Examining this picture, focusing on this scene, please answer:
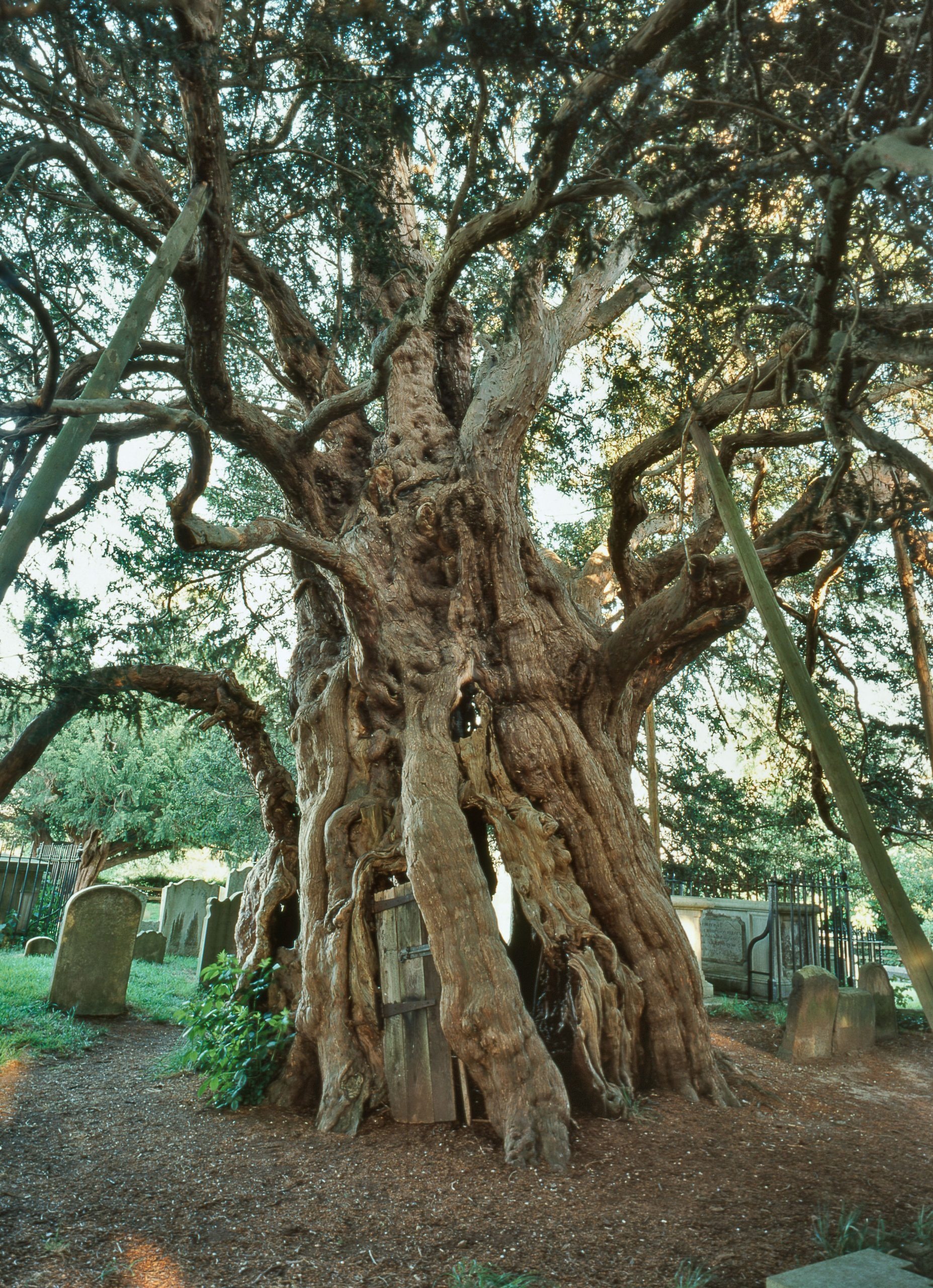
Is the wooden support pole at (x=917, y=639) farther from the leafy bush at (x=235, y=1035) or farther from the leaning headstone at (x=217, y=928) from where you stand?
the leaning headstone at (x=217, y=928)

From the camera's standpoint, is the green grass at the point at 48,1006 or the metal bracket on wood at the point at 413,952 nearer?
the metal bracket on wood at the point at 413,952

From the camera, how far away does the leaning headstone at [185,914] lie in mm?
15086

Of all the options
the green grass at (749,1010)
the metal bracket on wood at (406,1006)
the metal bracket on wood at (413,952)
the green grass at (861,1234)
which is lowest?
the green grass at (861,1234)

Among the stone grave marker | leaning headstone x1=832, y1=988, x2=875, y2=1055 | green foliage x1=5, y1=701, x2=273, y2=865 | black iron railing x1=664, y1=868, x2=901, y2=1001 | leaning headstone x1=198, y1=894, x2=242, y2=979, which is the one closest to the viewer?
leaning headstone x1=832, y1=988, x2=875, y2=1055

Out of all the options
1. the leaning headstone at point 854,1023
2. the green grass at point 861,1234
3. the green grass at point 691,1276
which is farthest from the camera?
the leaning headstone at point 854,1023

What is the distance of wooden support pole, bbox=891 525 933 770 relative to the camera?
219 inches

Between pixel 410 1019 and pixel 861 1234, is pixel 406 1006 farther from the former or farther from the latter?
pixel 861 1234

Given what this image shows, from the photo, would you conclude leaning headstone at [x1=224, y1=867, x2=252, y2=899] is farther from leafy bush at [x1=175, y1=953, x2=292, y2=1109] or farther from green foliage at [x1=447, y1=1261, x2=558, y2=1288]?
green foliage at [x1=447, y1=1261, x2=558, y2=1288]

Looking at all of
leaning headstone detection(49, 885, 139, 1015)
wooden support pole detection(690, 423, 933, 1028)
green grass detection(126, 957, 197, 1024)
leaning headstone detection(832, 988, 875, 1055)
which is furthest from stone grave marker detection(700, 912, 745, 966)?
wooden support pole detection(690, 423, 933, 1028)

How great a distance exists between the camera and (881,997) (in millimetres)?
8867

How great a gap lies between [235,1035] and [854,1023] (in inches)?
234

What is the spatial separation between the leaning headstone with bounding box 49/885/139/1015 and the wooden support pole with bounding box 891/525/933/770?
781 centimetres

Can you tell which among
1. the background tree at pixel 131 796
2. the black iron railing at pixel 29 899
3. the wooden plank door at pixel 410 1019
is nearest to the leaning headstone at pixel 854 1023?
the wooden plank door at pixel 410 1019

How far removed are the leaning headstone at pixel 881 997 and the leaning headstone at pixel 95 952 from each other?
7.94m
